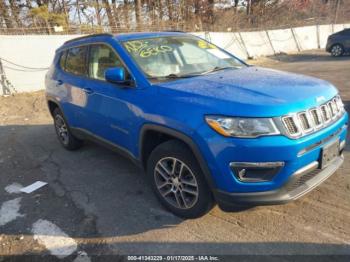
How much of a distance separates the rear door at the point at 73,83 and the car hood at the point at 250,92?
169 centimetres

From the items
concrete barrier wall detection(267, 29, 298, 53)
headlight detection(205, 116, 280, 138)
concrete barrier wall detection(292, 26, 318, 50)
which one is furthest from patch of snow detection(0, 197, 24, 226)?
concrete barrier wall detection(292, 26, 318, 50)

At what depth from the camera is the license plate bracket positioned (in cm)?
272

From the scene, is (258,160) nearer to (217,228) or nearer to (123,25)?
(217,228)

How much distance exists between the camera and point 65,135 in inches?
210

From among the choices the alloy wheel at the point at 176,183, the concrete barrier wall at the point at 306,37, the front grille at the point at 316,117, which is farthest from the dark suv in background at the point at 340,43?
the alloy wheel at the point at 176,183

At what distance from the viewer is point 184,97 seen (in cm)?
279

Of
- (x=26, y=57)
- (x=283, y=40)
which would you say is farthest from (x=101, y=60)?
(x=283, y=40)

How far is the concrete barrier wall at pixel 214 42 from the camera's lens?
10.6m

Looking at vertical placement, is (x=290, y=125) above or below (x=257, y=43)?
above

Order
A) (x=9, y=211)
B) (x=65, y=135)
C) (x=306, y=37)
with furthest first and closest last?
(x=306, y=37)
(x=65, y=135)
(x=9, y=211)

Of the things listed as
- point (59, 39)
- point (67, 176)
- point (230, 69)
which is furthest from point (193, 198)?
point (59, 39)

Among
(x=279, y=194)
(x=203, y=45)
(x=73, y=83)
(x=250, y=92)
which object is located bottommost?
(x=279, y=194)

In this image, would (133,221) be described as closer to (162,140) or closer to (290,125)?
(162,140)

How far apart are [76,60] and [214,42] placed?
570 inches
